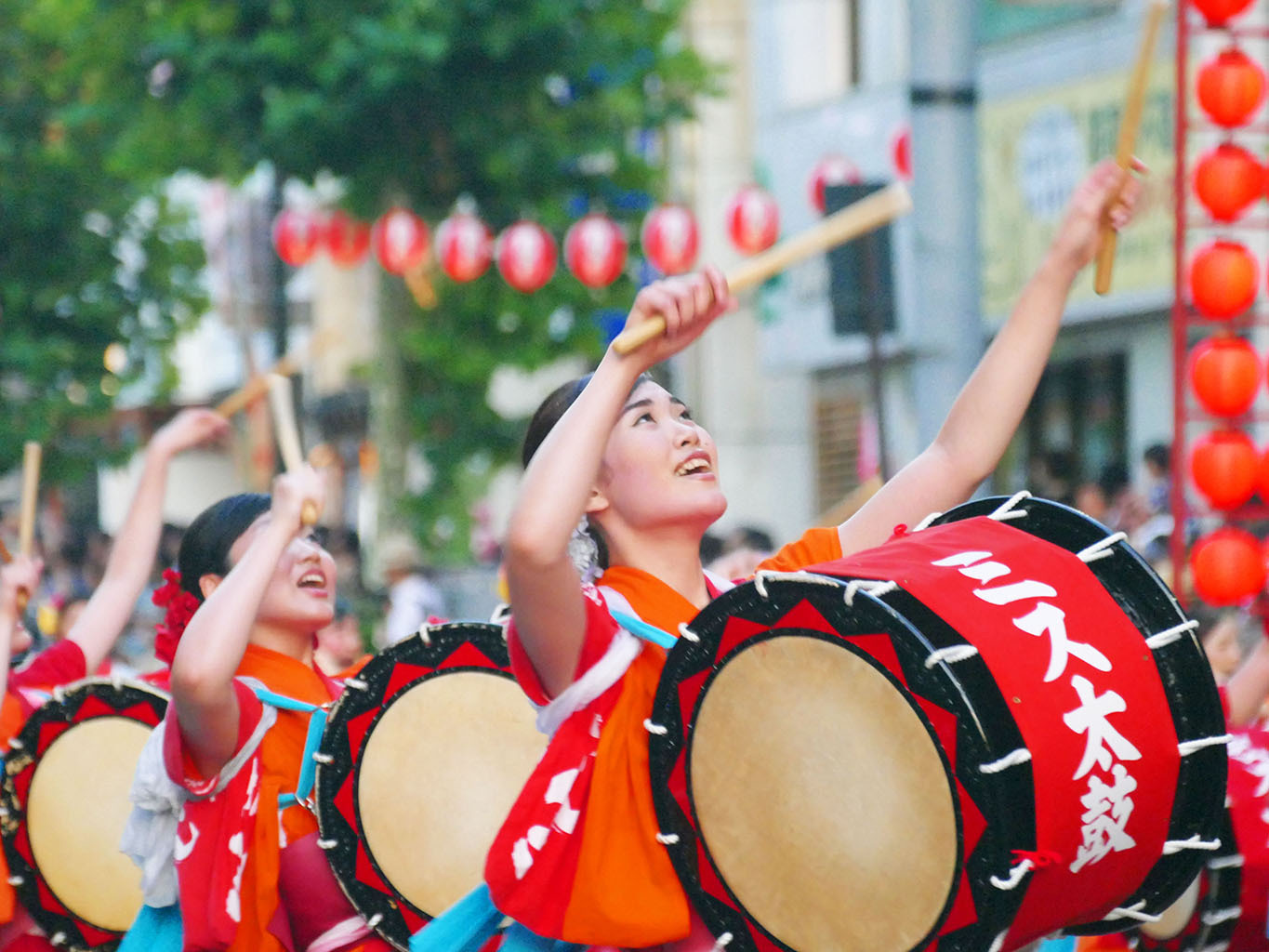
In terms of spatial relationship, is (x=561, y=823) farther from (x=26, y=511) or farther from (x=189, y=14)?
(x=189, y=14)

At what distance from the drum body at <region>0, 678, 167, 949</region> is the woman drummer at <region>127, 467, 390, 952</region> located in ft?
1.67

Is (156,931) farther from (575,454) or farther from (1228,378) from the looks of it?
(1228,378)

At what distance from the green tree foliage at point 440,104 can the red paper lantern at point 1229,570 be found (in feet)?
19.7

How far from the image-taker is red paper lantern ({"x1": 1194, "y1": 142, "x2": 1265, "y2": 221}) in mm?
6156

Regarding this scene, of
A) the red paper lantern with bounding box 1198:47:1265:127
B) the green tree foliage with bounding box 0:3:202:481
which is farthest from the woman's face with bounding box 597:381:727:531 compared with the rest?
the green tree foliage with bounding box 0:3:202:481

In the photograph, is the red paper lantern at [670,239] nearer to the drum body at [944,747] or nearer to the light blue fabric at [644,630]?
the light blue fabric at [644,630]

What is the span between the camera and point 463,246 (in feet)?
39.5

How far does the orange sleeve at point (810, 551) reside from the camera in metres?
3.04

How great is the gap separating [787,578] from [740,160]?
15125 mm

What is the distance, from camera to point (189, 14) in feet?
36.9

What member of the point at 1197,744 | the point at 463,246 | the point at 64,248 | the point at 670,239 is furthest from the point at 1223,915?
the point at 64,248

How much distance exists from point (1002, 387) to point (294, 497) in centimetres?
117

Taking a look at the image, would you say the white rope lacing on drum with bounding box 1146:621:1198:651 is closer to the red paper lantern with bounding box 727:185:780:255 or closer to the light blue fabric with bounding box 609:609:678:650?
the light blue fabric with bounding box 609:609:678:650

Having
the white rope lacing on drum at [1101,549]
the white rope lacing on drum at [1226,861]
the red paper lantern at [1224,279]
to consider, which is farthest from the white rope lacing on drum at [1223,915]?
the red paper lantern at [1224,279]
